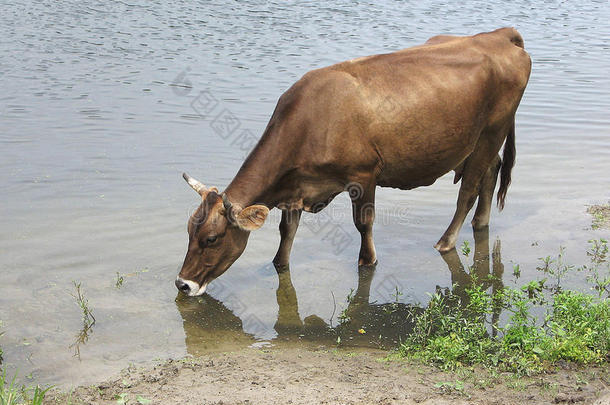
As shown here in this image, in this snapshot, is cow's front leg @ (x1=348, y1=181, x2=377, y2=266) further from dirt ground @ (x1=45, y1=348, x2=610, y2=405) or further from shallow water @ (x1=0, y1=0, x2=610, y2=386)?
dirt ground @ (x1=45, y1=348, x2=610, y2=405)

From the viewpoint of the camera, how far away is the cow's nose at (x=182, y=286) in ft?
20.3

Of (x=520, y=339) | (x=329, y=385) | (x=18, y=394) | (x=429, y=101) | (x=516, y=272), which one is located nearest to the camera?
(x=18, y=394)

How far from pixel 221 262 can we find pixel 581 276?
10.6 feet

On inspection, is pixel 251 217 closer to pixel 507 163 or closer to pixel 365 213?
pixel 365 213

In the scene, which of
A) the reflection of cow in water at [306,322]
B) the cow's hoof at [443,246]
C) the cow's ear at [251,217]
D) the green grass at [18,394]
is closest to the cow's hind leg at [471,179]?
the cow's hoof at [443,246]

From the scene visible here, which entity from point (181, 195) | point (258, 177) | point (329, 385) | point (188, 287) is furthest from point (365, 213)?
point (181, 195)

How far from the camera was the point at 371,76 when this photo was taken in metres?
6.73

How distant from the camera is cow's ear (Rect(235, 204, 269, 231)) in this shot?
6.03 meters

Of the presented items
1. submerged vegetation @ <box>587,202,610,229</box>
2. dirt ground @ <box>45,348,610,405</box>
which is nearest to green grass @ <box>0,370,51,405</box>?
dirt ground @ <box>45,348,610,405</box>

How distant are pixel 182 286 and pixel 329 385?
191 cm

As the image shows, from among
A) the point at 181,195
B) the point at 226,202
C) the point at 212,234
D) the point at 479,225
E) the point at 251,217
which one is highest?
the point at 226,202

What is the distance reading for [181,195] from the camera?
8.73 metres

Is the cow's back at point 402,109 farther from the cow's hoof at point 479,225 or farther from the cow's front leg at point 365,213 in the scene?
the cow's hoof at point 479,225

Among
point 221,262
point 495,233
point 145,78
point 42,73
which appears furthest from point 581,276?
point 42,73
